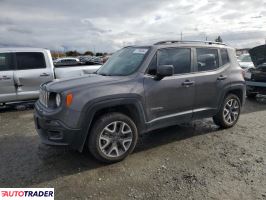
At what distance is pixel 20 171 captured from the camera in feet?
12.7

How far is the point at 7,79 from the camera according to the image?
7523mm

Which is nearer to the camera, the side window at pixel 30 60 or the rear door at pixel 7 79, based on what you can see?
the rear door at pixel 7 79

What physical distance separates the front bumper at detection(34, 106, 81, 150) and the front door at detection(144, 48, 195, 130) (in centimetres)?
129

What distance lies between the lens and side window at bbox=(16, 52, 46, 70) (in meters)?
7.84

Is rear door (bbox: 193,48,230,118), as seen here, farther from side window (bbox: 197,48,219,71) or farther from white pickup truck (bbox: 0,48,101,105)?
white pickup truck (bbox: 0,48,101,105)

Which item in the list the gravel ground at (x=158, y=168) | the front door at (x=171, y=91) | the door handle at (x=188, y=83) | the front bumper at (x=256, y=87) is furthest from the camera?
the front bumper at (x=256, y=87)

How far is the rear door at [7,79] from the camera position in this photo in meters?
7.50

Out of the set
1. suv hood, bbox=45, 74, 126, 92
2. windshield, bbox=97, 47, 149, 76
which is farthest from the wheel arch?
windshield, bbox=97, 47, 149, 76

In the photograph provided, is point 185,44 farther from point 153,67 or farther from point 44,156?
point 44,156

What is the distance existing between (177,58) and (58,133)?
8.20 ft

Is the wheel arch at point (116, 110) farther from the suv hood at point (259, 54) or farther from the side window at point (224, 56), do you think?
the suv hood at point (259, 54)

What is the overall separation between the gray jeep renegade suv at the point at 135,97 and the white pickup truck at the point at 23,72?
3516mm

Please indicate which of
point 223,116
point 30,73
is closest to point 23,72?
point 30,73

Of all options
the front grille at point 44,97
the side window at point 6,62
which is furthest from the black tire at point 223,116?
the side window at point 6,62
